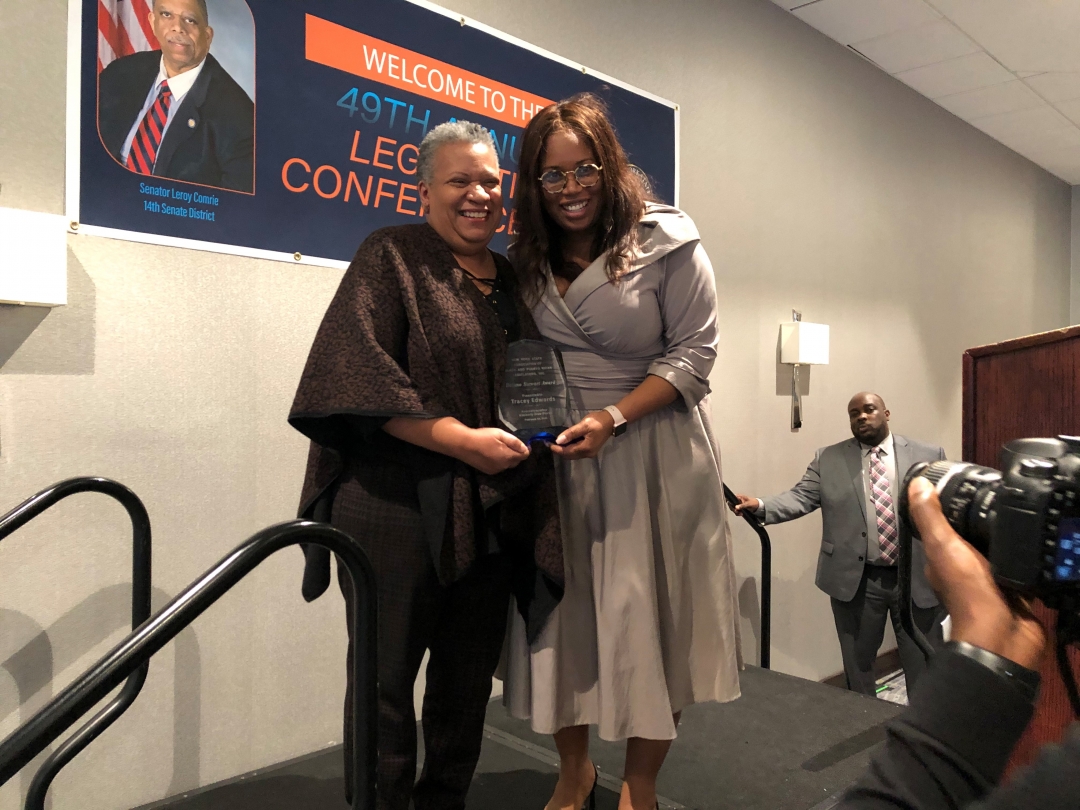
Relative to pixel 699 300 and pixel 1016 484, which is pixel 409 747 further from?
pixel 1016 484

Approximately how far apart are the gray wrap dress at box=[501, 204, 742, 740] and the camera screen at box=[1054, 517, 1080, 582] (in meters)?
1.01

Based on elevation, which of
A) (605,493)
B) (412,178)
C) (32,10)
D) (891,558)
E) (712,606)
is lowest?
(891,558)

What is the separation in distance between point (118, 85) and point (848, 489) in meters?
3.04

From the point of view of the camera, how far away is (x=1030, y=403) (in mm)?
1229

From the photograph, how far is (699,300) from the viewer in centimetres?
165

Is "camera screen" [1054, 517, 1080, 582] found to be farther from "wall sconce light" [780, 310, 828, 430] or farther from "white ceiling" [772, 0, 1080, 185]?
"white ceiling" [772, 0, 1080, 185]

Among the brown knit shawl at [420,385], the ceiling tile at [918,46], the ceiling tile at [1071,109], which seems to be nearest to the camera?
the brown knit shawl at [420,385]

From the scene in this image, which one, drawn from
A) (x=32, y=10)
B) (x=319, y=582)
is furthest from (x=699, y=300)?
(x=32, y=10)

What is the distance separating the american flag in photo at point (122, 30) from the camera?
185 cm

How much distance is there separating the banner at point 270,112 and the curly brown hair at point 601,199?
1.36 ft

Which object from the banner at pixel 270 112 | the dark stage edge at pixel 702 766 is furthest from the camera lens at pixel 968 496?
the banner at pixel 270 112

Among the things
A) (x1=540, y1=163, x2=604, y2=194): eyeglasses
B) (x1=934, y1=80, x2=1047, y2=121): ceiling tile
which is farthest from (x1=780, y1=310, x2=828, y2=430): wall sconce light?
(x1=540, y1=163, x2=604, y2=194): eyeglasses

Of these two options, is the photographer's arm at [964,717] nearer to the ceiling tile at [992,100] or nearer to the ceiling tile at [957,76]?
the ceiling tile at [957,76]

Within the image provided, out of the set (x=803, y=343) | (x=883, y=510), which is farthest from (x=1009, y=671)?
(x=803, y=343)
